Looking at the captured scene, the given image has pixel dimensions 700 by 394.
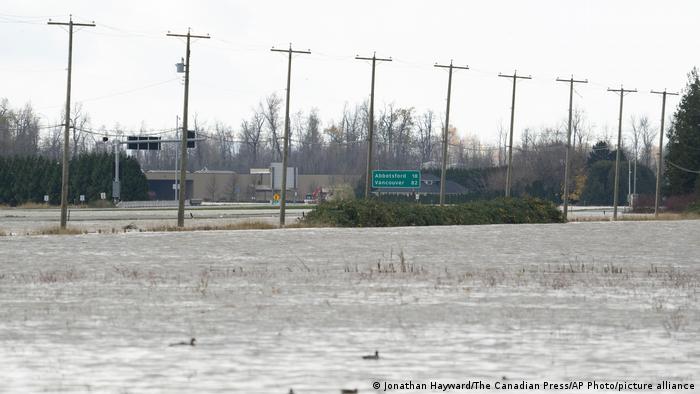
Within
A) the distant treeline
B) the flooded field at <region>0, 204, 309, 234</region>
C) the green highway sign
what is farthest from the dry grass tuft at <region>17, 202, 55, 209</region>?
the green highway sign

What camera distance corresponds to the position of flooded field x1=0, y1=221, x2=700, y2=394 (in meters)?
11.3

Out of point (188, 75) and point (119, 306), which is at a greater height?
point (188, 75)

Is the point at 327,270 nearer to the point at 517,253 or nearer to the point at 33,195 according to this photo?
the point at 517,253

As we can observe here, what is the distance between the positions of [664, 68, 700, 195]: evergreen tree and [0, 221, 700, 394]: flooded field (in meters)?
80.7

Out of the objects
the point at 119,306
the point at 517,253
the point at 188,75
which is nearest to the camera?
the point at 119,306

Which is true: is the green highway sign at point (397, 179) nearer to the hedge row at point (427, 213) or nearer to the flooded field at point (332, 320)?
the hedge row at point (427, 213)

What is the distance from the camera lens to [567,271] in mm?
27016

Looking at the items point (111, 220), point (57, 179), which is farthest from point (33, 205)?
point (111, 220)

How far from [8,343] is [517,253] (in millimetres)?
23725

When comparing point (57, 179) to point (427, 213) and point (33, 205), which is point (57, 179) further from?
point (427, 213)

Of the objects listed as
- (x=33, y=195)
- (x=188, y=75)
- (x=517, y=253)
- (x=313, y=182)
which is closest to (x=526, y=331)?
(x=517, y=253)

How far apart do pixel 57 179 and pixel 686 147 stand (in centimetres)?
6241

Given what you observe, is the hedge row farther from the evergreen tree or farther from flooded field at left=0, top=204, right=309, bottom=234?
the evergreen tree

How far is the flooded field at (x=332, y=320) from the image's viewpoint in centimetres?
1128
